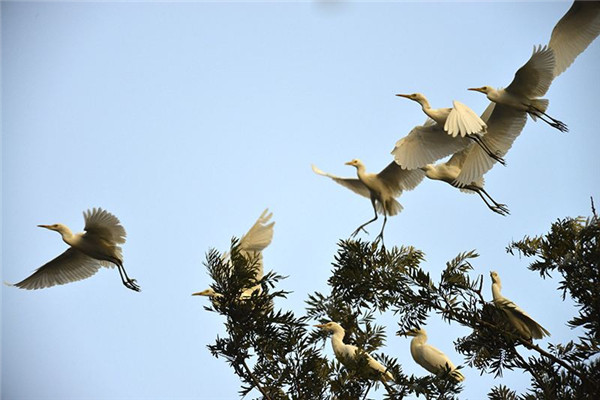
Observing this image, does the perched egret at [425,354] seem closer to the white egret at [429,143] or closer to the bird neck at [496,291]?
the bird neck at [496,291]

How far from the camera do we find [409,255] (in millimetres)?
3957

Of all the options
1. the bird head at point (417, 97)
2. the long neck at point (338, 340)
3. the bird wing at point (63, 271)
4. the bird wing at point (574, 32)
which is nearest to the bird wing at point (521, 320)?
the long neck at point (338, 340)

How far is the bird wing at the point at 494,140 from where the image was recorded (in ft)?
20.4

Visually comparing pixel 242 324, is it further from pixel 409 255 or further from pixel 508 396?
pixel 508 396

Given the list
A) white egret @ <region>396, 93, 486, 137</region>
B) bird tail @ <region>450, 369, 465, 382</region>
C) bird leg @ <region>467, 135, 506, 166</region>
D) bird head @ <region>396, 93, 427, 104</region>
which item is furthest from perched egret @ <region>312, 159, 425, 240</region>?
bird tail @ <region>450, 369, 465, 382</region>

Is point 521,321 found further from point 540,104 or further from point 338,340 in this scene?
point 540,104

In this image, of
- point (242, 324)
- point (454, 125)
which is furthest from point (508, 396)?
point (454, 125)

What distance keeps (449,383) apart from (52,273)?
4.91 metres

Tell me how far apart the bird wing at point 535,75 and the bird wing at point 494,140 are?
9.0 inches

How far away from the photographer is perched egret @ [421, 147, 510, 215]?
253 inches

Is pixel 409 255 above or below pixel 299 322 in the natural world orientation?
above

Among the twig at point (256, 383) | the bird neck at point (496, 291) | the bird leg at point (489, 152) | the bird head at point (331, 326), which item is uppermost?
the bird leg at point (489, 152)

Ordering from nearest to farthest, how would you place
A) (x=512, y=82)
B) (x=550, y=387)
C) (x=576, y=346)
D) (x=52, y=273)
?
(x=550, y=387) → (x=576, y=346) → (x=512, y=82) → (x=52, y=273)

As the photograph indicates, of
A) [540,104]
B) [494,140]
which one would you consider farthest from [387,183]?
[540,104]
